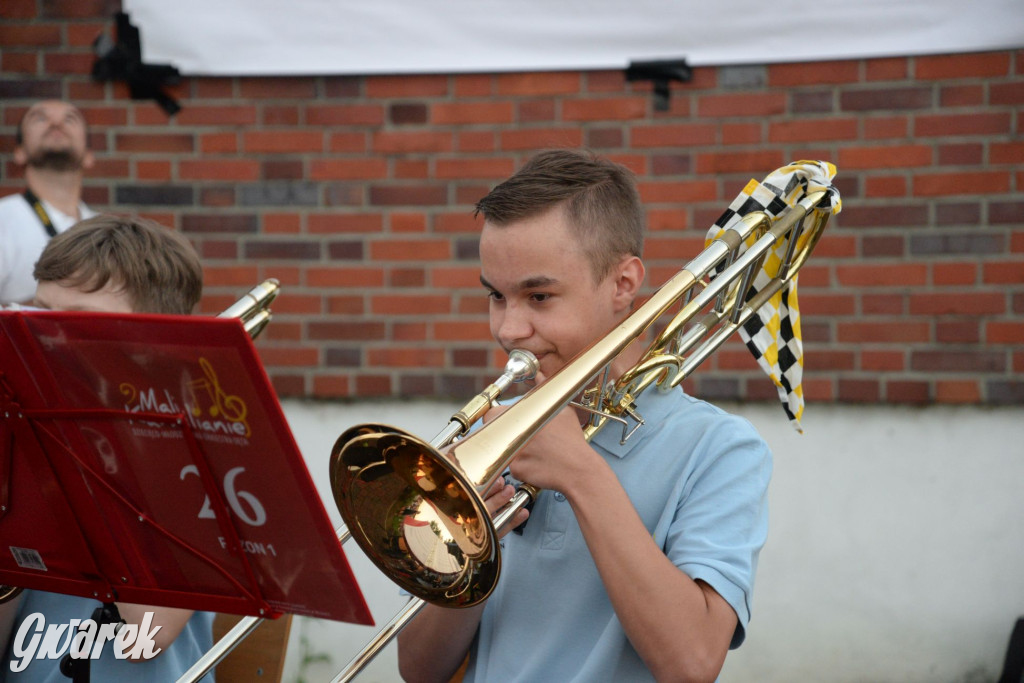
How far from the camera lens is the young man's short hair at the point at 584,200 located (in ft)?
5.91

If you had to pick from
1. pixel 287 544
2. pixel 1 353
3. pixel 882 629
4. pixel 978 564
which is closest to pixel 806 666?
pixel 882 629

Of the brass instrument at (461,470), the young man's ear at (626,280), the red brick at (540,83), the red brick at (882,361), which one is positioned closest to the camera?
the brass instrument at (461,470)

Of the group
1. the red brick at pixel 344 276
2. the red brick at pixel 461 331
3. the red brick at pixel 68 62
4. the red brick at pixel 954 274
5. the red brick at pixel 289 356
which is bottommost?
the red brick at pixel 289 356

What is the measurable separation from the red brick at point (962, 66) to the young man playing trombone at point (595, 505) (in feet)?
5.89

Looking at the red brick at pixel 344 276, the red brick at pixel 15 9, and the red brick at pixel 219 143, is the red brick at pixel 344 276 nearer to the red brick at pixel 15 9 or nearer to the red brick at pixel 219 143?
the red brick at pixel 219 143

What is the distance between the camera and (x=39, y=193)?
138 inches

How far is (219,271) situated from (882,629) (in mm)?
2604

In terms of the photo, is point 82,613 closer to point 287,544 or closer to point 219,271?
point 287,544

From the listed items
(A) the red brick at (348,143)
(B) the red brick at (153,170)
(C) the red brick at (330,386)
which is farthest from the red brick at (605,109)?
(B) the red brick at (153,170)

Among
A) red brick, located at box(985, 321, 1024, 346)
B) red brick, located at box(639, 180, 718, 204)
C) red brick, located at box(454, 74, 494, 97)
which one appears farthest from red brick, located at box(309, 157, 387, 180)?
red brick, located at box(985, 321, 1024, 346)

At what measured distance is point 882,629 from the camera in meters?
3.33

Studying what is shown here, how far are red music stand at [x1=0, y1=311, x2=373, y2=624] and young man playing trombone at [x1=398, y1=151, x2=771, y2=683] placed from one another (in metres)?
0.38

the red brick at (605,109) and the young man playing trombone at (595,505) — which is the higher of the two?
the red brick at (605,109)

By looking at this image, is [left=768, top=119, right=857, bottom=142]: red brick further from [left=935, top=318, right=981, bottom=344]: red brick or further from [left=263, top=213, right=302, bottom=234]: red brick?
[left=263, top=213, right=302, bottom=234]: red brick
